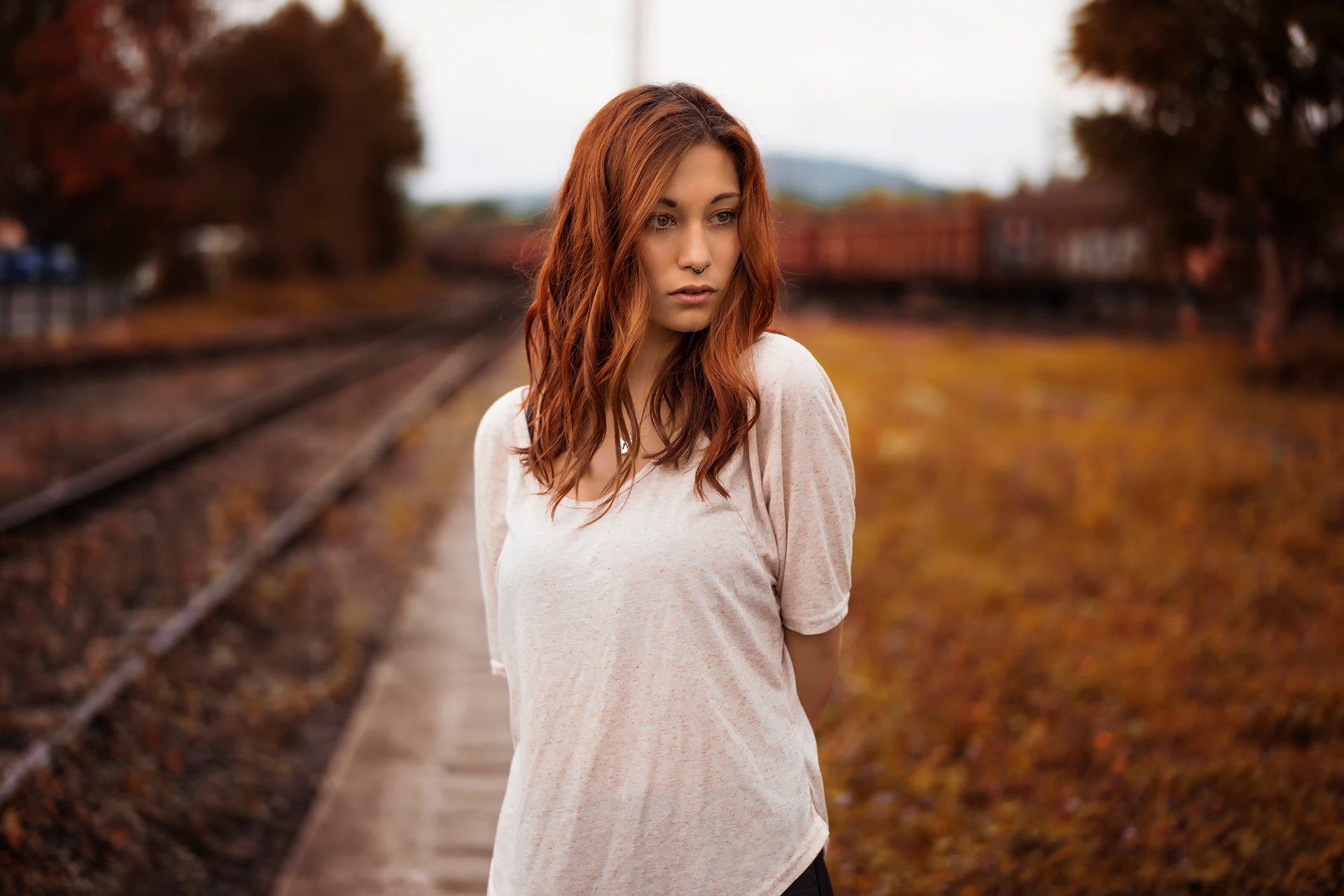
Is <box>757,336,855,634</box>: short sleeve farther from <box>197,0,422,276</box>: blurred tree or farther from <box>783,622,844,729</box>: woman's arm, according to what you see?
<box>197,0,422,276</box>: blurred tree

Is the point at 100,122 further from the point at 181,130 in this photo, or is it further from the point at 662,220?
the point at 662,220

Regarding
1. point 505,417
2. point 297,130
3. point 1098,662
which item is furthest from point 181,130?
point 505,417

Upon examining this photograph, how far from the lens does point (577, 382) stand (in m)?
1.56

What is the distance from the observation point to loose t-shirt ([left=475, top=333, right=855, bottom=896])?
4.61ft

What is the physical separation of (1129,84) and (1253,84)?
881mm

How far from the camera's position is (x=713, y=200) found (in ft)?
4.94

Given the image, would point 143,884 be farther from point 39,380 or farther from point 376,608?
point 39,380

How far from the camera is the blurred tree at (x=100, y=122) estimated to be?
2003 centimetres

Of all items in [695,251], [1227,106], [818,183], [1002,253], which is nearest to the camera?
[695,251]

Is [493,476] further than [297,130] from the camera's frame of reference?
No

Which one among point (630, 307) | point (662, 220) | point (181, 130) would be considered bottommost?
point (630, 307)

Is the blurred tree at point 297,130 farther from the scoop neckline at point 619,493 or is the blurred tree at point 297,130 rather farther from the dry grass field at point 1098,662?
the scoop neckline at point 619,493

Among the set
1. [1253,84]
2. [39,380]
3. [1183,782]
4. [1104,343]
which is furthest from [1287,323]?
[39,380]

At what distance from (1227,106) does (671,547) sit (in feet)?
26.5
